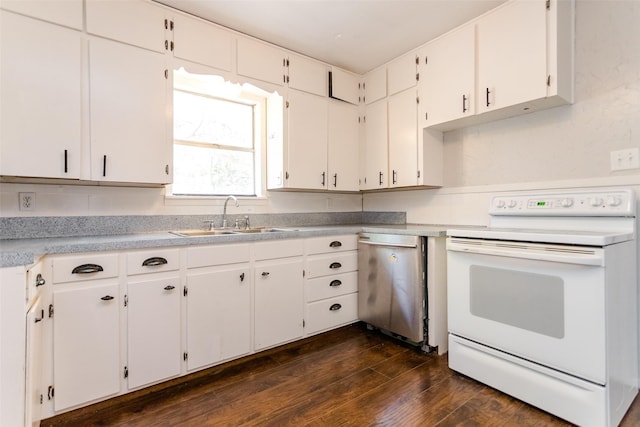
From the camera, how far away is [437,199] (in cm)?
291

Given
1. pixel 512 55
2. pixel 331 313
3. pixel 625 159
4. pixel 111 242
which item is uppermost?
pixel 512 55

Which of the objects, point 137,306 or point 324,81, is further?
point 324,81

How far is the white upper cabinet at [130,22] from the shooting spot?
6.17 feet

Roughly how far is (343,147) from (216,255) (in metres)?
1.72

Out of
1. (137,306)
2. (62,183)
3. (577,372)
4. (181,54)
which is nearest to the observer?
(577,372)

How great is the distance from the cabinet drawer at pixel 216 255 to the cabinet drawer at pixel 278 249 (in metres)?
0.10

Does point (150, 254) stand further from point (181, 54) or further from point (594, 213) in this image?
point (594, 213)

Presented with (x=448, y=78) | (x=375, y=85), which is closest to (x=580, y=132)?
(x=448, y=78)

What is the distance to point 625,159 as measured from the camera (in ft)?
6.10

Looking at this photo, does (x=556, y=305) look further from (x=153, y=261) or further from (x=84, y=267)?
(x=84, y=267)

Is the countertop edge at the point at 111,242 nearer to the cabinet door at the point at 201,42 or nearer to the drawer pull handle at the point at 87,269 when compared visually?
the drawer pull handle at the point at 87,269

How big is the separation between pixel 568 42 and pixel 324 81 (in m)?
1.84

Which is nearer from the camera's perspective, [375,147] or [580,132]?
[580,132]

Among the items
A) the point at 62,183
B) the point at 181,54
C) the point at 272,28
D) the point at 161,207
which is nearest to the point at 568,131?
the point at 272,28
